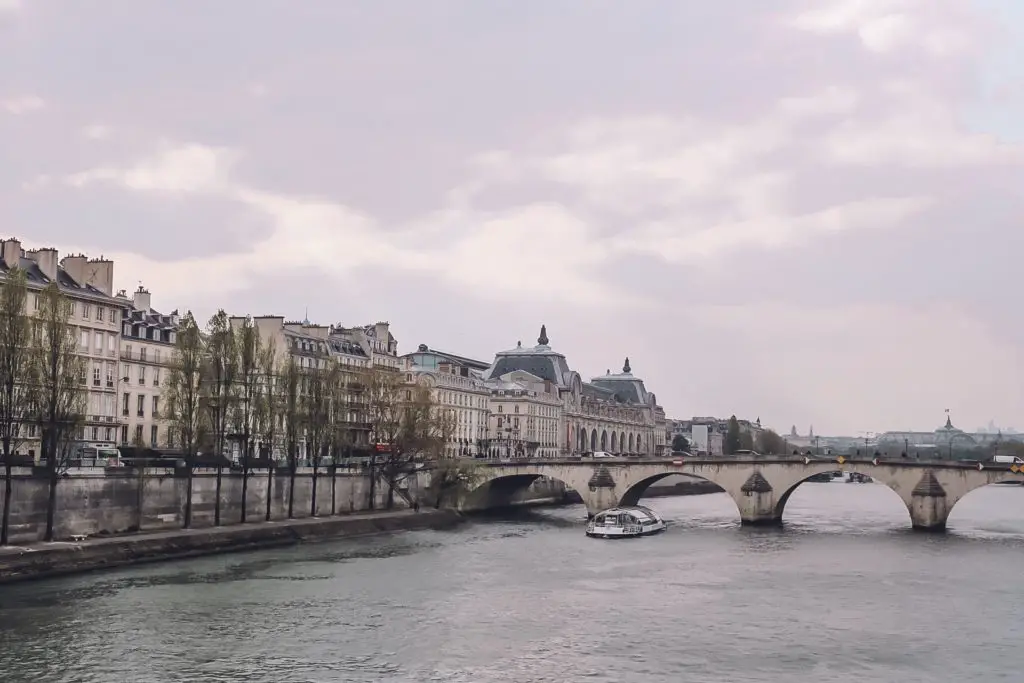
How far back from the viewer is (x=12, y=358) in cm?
5809

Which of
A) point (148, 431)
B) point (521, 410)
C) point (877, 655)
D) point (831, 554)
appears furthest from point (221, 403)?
point (521, 410)

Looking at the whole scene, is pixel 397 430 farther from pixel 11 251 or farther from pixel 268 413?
pixel 11 251

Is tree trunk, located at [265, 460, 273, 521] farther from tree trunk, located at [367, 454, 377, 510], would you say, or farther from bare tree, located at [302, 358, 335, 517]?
tree trunk, located at [367, 454, 377, 510]

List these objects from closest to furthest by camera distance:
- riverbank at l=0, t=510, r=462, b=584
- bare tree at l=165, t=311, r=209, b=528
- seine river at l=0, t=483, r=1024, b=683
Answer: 1. seine river at l=0, t=483, r=1024, b=683
2. riverbank at l=0, t=510, r=462, b=584
3. bare tree at l=165, t=311, r=209, b=528

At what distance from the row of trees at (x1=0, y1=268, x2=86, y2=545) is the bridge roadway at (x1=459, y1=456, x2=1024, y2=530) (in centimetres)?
4657

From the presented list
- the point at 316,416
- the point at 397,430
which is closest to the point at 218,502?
the point at 316,416

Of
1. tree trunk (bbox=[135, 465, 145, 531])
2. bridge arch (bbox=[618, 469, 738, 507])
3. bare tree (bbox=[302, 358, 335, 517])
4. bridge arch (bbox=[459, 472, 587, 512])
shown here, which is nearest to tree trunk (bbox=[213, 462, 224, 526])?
tree trunk (bbox=[135, 465, 145, 531])

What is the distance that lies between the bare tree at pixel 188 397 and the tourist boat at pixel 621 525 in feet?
96.0

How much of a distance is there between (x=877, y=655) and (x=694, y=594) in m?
14.0

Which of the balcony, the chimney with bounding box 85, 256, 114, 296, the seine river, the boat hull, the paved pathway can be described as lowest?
the seine river

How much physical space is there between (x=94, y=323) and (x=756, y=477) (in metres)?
53.6

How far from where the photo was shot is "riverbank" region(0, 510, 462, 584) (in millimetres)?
52688

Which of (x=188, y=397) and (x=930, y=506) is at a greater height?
(x=188, y=397)

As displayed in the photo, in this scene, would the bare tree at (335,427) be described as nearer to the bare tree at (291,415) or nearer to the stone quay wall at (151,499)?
the stone quay wall at (151,499)
